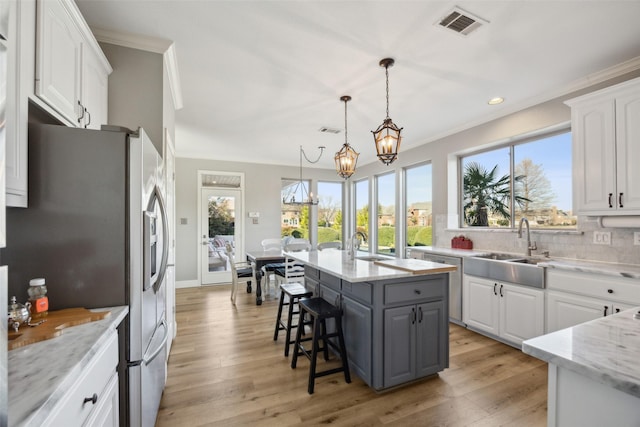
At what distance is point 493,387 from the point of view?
7.46 feet

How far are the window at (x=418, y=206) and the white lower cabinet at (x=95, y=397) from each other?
450 centimetres

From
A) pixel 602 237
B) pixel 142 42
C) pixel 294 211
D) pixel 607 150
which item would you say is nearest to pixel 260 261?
pixel 294 211

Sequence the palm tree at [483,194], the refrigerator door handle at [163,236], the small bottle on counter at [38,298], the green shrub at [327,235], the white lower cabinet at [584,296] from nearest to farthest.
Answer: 1. the small bottle on counter at [38,298]
2. the refrigerator door handle at [163,236]
3. the white lower cabinet at [584,296]
4. the palm tree at [483,194]
5. the green shrub at [327,235]

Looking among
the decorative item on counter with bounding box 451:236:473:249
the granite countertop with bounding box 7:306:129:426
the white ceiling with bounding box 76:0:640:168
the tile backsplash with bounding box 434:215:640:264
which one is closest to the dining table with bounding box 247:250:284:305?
the white ceiling with bounding box 76:0:640:168

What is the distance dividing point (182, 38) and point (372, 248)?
5.29 meters

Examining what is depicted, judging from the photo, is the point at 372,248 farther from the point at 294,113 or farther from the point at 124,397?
the point at 124,397

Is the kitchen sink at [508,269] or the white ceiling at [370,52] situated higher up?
the white ceiling at [370,52]

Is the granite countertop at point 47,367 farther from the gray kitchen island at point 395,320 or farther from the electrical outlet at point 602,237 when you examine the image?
the electrical outlet at point 602,237

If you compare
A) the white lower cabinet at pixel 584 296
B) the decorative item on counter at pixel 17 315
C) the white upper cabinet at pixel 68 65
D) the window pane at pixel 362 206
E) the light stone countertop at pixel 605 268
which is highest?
the white upper cabinet at pixel 68 65

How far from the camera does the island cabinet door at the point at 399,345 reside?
2154 millimetres

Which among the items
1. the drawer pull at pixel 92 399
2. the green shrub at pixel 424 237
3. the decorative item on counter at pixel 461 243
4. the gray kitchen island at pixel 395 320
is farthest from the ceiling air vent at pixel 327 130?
the drawer pull at pixel 92 399

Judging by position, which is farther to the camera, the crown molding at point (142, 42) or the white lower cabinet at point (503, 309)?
the white lower cabinet at point (503, 309)

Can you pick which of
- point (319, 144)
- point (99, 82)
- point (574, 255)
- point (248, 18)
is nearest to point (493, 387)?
point (574, 255)

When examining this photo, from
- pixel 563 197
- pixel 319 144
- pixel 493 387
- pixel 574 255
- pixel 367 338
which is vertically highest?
pixel 319 144
